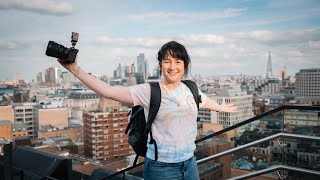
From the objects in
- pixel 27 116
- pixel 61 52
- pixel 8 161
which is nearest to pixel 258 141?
pixel 61 52

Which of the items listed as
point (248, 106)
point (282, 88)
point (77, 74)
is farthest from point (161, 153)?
point (282, 88)

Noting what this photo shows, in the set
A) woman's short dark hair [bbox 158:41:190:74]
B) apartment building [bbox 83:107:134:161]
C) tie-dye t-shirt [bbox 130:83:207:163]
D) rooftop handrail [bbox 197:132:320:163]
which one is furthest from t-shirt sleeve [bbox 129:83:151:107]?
apartment building [bbox 83:107:134:161]

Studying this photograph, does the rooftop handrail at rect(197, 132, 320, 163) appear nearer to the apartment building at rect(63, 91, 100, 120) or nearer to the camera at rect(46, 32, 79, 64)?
the camera at rect(46, 32, 79, 64)

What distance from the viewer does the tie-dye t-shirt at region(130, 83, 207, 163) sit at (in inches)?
44.0

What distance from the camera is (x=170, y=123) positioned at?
1.12 m

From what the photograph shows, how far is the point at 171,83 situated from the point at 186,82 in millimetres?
101

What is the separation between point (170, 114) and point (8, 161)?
4.76 ft

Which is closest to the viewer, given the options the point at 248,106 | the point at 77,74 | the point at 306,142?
the point at 77,74

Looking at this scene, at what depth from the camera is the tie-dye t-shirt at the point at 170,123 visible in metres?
1.12

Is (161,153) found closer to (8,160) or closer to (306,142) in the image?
(306,142)

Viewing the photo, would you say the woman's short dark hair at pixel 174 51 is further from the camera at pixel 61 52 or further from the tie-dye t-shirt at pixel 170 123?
the camera at pixel 61 52

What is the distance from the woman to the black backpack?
17 millimetres

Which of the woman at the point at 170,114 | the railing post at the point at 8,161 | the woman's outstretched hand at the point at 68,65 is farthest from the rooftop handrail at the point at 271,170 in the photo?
the railing post at the point at 8,161

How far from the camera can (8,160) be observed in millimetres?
2121
